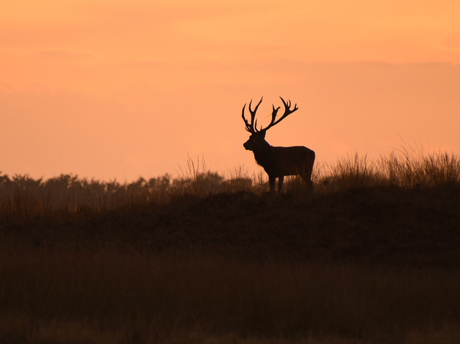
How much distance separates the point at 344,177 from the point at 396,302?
7953 millimetres

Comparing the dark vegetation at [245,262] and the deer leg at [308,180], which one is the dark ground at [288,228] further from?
the deer leg at [308,180]

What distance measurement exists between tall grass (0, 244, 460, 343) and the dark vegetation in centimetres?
2

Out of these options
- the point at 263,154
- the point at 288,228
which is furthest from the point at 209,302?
the point at 263,154

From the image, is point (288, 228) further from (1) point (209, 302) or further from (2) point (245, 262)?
(1) point (209, 302)

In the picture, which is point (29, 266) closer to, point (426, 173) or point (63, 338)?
point (63, 338)

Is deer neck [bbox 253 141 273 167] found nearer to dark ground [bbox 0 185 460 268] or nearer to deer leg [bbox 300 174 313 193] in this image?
deer leg [bbox 300 174 313 193]

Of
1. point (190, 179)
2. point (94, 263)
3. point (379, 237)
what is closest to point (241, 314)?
point (94, 263)

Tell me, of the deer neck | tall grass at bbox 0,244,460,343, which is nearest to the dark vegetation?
tall grass at bbox 0,244,460,343

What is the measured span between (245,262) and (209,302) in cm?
378

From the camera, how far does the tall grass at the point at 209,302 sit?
8516 mm

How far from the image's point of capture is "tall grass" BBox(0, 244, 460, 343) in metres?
8.52

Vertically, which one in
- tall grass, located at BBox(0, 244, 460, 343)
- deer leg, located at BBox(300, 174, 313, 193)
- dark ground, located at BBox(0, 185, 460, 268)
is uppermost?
deer leg, located at BBox(300, 174, 313, 193)

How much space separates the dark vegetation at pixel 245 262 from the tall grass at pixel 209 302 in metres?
0.02

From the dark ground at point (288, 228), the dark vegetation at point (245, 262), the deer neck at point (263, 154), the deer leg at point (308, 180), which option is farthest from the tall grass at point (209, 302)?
the deer neck at point (263, 154)
